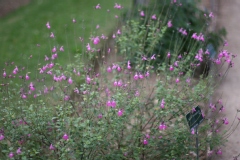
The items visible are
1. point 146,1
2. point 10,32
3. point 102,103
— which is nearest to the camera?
point 102,103

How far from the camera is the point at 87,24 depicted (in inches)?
386

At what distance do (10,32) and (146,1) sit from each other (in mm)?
3144

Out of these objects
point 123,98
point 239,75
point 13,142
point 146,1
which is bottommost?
point 13,142

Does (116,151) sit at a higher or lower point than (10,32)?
lower

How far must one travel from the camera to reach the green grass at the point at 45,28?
27.1 feet

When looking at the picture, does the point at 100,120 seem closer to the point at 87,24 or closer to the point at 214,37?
the point at 214,37

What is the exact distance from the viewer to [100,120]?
430 cm

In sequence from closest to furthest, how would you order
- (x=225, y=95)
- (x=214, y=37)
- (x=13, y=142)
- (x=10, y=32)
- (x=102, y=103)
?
(x=13, y=142)
(x=102, y=103)
(x=225, y=95)
(x=214, y=37)
(x=10, y=32)

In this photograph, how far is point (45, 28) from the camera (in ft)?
31.6

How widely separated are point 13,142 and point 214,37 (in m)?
4.37

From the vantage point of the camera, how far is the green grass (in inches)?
325

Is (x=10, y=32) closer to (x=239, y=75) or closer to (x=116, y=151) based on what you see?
(x=239, y=75)

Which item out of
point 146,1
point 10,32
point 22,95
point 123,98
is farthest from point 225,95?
point 10,32

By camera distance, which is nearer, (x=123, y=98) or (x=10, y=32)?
(x=123, y=98)
